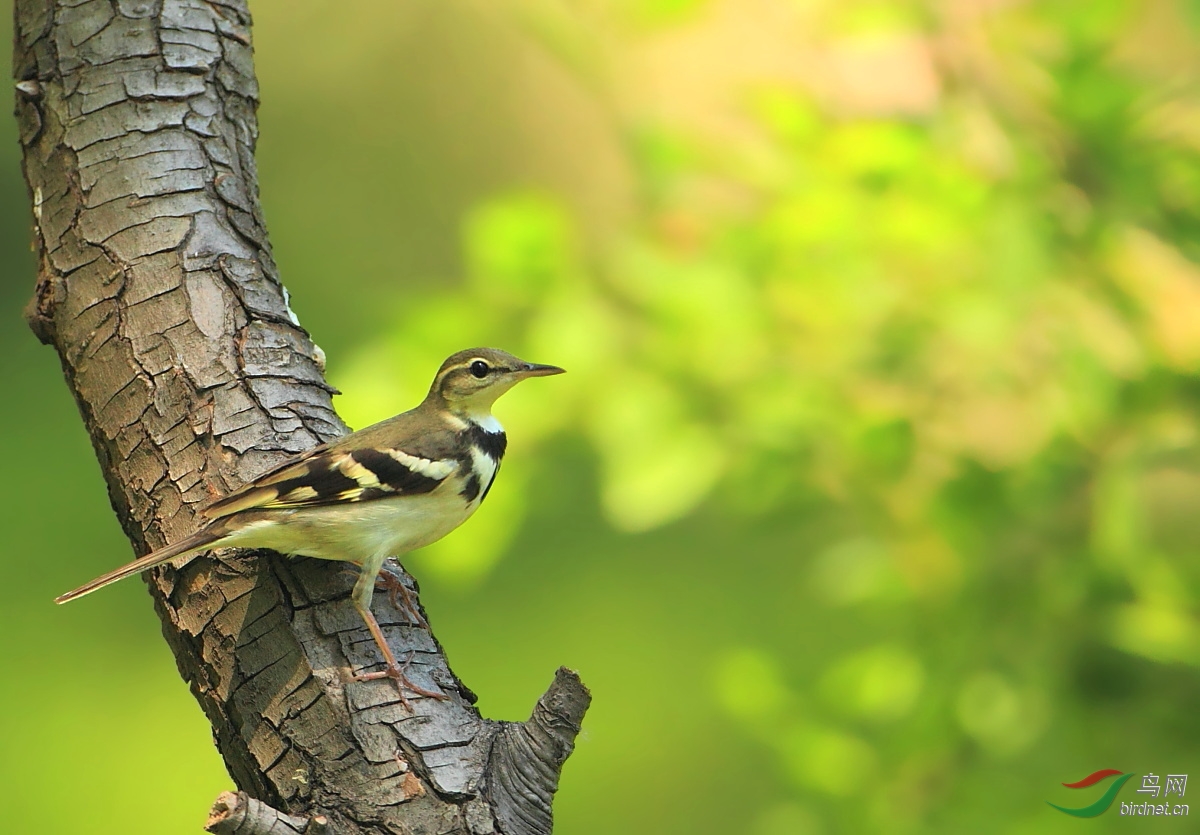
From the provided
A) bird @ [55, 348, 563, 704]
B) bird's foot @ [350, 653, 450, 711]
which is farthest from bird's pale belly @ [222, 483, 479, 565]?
bird's foot @ [350, 653, 450, 711]

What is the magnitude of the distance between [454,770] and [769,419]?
3.30ft

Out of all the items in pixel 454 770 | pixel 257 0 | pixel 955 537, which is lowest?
pixel 454 770

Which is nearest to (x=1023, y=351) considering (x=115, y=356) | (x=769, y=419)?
(x=769, y=419)

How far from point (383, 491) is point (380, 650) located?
405mm

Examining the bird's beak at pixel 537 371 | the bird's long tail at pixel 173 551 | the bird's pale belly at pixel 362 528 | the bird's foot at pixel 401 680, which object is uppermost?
the bird's beak at pixel 537 371

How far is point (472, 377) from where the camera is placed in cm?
273

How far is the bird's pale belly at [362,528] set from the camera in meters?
2.08

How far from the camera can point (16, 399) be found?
19.9ft

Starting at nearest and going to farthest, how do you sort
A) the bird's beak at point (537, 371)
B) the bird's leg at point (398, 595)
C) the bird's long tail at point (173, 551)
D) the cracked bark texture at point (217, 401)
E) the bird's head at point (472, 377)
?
1. the cracked bark texture at point (217, 401)
2. the bird's long tail at point (173, 551)
3. the bird's leg at point (398, 595)
4. the bird's beak at point (537, 371)
5. the bird's head at point (472, 377)

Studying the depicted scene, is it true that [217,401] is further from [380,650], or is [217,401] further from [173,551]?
[380,650]

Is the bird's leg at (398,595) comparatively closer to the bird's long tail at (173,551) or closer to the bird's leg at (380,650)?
the bird's leg at (380,650)

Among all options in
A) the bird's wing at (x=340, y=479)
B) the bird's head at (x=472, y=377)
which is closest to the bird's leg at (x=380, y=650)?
the bird's wing at (x=340, y=479)

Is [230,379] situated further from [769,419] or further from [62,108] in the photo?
[769,419]

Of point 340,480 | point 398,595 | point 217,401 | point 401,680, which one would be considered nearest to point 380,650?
point 401,680
